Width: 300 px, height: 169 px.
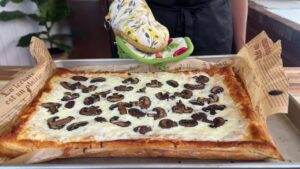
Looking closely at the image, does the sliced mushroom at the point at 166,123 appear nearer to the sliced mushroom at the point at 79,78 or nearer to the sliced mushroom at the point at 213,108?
the sliced mushroom at the point at 213,108

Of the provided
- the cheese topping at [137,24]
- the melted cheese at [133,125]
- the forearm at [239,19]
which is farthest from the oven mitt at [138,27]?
the forearm at [239,19]

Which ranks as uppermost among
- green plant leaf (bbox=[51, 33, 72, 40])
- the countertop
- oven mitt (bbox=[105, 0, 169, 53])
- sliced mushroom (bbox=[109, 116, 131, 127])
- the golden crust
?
oven mitt (bbox=[105, 0, 169, 53])

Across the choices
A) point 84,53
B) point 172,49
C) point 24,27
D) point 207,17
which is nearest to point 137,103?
point 172,49

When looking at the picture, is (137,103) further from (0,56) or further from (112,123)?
(0,56)

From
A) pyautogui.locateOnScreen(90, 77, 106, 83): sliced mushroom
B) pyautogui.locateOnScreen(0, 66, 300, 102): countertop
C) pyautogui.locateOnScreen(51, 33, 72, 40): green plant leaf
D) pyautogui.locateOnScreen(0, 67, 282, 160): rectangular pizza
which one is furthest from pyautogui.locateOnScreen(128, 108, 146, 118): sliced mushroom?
pyautogui.locateOnScreen(51, 33, 72, 40): green plant leaf

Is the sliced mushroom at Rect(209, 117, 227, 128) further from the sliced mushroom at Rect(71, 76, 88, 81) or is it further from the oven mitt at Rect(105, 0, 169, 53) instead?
the sliced mushroom at Rect(71, 76, 88, 81)

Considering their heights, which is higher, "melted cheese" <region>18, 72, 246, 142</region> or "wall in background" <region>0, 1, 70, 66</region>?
"melted cheese" <region>18, 72, 246, 142</region>
